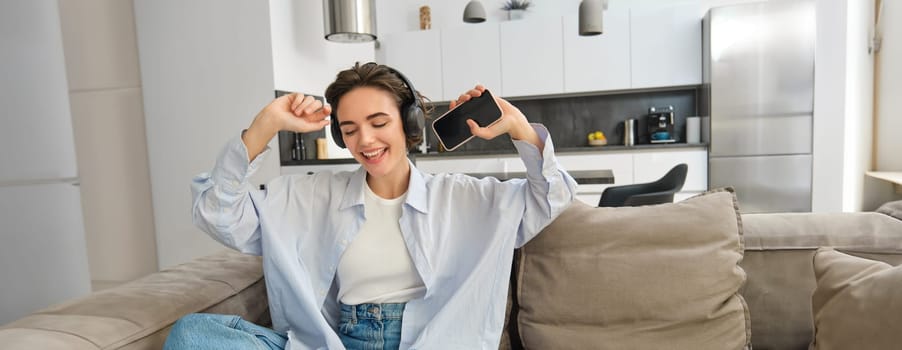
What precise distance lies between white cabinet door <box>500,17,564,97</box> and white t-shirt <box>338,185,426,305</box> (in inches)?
130

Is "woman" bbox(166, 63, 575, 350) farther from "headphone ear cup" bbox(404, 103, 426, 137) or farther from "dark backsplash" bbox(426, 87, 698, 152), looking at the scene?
"dark backsplash" bbox(426, 87, 698, 152)

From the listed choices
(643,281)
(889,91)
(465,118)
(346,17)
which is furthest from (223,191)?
(889,91)

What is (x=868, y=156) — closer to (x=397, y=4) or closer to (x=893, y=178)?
(x=893, y=178)

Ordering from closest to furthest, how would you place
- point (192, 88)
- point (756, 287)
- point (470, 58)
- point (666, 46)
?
point (756, 287)
point (192, 88)
point (666, 46)
point (470, 58)

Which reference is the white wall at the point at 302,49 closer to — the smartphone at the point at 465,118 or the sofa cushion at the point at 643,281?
the smartphone at the point at 465,118

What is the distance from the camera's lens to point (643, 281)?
1.19 m

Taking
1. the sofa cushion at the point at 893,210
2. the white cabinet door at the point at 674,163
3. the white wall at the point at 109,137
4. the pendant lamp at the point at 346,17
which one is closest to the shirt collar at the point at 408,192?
the sofa cushion at the point at 893,210

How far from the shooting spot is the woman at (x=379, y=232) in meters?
1.16

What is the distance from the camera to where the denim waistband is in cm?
117

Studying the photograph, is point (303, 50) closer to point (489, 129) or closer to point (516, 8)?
point (516, 8)

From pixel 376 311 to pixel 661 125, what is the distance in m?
3.66

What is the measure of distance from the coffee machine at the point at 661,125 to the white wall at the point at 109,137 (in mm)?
3635

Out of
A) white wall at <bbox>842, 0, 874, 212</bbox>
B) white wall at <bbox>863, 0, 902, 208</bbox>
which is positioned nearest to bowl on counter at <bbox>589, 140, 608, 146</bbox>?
white wall at <bbox>842, 0, 874, 212</bbox>

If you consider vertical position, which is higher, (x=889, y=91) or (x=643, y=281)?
(x=889, y=91)
